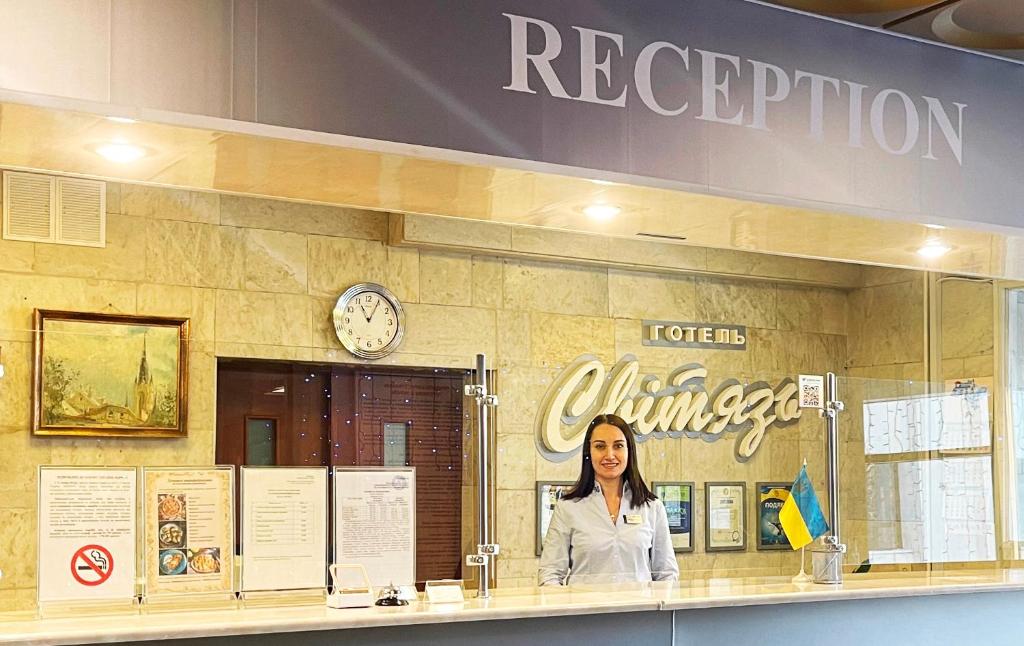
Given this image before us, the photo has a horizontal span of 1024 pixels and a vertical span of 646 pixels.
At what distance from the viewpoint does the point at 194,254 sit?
607cm

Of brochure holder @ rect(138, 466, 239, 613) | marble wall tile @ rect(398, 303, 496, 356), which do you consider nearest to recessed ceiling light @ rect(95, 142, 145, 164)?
brochure holder @ rect(138, 466, 239, 613)

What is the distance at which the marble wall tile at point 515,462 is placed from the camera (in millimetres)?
3646

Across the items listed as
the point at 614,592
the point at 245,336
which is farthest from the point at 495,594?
the point at 245,336

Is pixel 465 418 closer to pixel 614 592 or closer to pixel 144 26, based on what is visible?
pixel 614 592

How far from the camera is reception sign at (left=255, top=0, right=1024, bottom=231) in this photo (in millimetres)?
2643

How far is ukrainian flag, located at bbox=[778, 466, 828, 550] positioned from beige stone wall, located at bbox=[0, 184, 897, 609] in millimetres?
61

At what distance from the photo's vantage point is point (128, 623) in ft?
9.07

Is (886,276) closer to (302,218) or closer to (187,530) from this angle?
(302,218)

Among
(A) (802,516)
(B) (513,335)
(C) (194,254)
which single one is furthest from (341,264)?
(A) (802,516)

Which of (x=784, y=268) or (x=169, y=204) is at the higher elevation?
(x=169, y=204)

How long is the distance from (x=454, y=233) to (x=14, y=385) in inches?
155

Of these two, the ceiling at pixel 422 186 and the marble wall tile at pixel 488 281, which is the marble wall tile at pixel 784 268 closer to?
the marble wall tile at pixel 488 281

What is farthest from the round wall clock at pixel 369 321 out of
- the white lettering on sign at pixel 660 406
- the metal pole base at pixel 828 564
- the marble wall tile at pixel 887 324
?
the marble wall tile at pixel 887 324

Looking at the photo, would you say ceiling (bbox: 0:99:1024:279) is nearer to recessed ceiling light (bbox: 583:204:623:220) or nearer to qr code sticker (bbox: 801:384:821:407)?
recessed ceiling light (bbox: 583:204:623:220)
